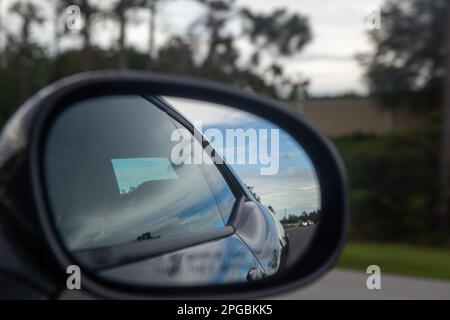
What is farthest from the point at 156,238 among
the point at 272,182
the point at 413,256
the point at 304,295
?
the point at 413,256

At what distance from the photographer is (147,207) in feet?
7.95

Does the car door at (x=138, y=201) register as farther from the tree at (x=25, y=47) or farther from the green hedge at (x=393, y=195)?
the tree at (x=25, y=47)

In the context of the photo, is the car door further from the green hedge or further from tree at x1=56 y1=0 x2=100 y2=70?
the green hedge

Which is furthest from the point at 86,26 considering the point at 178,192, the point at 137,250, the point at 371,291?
the point at 137,250

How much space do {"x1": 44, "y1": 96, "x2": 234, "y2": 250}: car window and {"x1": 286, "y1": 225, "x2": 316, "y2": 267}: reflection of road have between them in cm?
28

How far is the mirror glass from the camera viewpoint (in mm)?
2193

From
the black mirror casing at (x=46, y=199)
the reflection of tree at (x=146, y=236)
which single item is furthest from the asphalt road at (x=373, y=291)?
the reflection of tree at (x=146, y=236)

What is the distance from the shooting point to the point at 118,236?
2.29 meters

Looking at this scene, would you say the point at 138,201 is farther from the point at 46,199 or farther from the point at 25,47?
the point at 25,47

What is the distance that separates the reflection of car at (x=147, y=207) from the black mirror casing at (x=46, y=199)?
0.10ft

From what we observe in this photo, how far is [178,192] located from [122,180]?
10.6 inches
